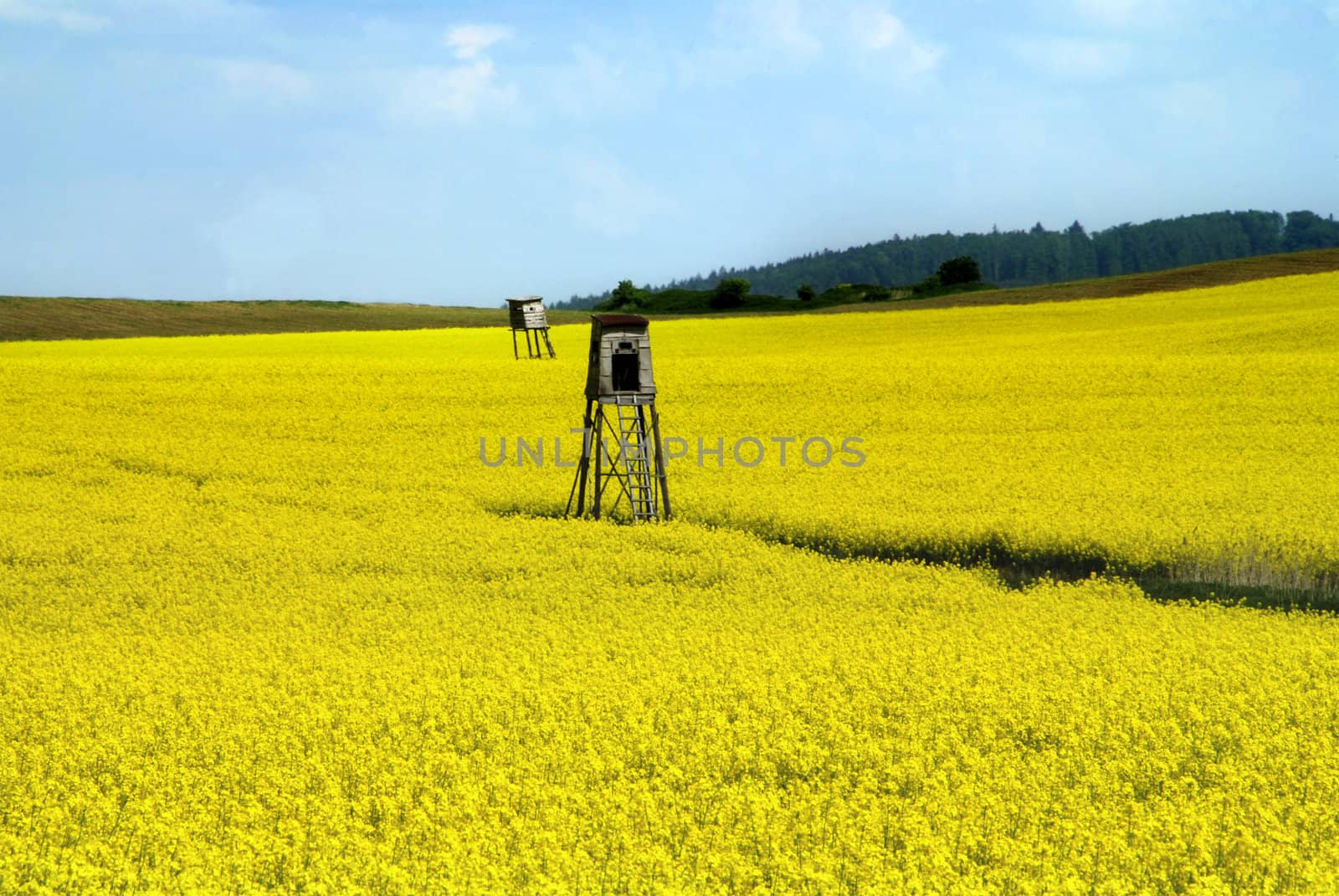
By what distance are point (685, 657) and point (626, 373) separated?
9.15 metres

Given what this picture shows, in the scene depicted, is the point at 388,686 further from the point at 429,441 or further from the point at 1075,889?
the point at 429,441

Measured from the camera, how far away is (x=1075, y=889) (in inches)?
228

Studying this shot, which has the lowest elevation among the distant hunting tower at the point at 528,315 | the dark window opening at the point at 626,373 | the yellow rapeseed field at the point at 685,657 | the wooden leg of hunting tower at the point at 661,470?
the yellow rapeseed field at the point at 685,657

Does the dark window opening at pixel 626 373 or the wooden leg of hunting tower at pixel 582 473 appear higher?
the dark window opening at pixel 626 373

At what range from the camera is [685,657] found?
10289 mm

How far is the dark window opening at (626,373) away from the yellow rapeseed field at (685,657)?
2103mm

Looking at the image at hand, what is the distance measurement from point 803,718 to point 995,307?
46157 mm

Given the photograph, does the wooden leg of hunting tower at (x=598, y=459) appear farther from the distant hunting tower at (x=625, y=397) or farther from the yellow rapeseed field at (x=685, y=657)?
the yellow rapeseed field at (x=685, y=657)

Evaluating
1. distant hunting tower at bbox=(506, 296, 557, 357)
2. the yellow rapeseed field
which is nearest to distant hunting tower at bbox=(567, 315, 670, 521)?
the yellow rapeseed field

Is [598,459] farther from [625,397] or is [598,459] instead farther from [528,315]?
[528,315]

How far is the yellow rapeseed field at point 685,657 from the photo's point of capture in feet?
21.1

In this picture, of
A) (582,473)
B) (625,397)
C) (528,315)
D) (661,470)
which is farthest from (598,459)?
(528,315)

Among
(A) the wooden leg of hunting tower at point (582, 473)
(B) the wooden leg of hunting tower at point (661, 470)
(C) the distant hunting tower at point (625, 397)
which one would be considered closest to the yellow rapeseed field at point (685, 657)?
(B) the wooden leg of hunting tower at point (661, 470)

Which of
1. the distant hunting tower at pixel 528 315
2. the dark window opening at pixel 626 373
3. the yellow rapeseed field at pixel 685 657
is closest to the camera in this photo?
the yellow rapeseed field at pixel 685 657
